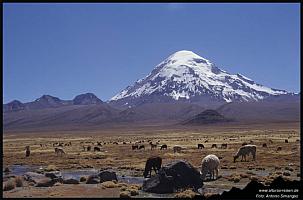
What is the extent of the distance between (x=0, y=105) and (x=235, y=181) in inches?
494

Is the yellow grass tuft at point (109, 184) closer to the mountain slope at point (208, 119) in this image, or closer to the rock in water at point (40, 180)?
the rock in water at point (40, 180)

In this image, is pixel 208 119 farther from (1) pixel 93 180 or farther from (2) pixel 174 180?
(2) pixel 174 180

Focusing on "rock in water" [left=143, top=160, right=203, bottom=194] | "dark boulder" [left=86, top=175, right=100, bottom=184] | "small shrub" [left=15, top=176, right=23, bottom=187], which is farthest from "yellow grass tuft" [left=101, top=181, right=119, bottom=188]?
"small shrub" [left=15, top=176, right=23, bottom=187]

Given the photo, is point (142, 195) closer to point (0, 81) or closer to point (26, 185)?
point (26, 185)

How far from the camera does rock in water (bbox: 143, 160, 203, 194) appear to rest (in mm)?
19453

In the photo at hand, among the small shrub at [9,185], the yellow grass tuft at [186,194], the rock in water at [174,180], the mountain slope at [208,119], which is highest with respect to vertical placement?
the rock in water at [174,180]

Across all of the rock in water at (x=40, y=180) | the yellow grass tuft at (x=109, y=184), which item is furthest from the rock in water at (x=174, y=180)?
the rock in water at (x=40, y=180)

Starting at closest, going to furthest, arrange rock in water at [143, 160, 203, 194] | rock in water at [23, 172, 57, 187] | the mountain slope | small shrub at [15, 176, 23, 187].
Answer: rock in water at [143, 160, 203, 194] → small shrub at [15, 176, 23, 187] → rock in water at [23, 172, 57, 187] → the mountain slope

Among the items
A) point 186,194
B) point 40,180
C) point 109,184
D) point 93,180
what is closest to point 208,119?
point 93,180

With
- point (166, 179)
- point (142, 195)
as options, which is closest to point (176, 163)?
point (166, 179)

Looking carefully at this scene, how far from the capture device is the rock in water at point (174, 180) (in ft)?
63.8

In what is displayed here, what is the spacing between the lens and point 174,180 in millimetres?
19672

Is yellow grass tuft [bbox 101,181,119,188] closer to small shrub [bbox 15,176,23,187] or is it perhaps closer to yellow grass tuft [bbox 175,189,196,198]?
yellow grass tuft [bbox 175,189,196,198]

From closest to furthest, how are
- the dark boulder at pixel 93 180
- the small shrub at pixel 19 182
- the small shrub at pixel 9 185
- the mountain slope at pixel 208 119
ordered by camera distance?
1. the small shrub at pixel 9 185
2. the small shrub at pixel 19 182
3. the dark boulder at pixel 93 180
4. the mountain slope at pixel 208 119
